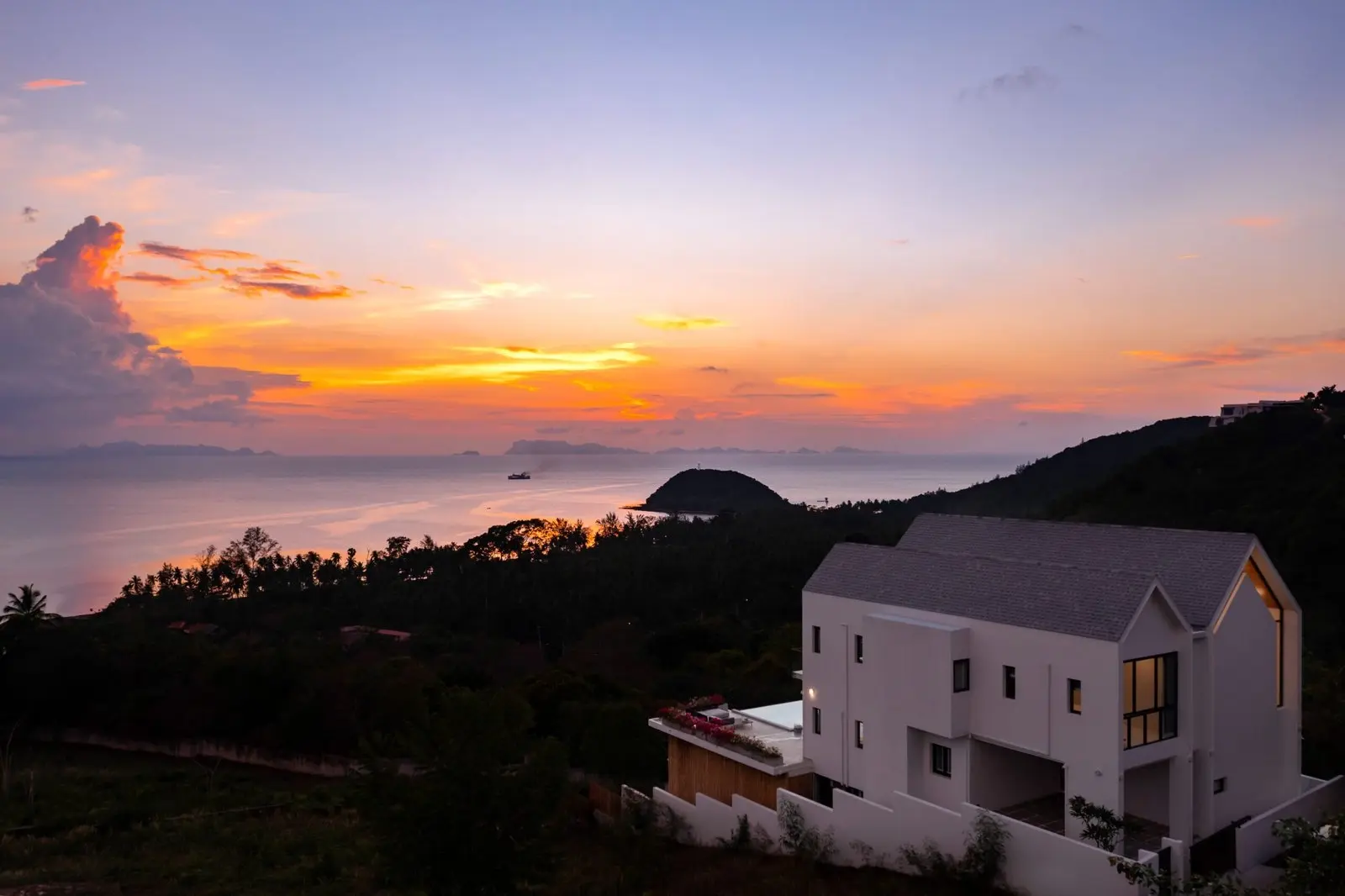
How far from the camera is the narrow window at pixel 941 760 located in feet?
53.8

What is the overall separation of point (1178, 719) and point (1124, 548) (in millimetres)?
3467

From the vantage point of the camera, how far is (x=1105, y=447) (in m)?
107

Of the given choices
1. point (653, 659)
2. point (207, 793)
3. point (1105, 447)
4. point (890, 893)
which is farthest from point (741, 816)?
point (1105, 447)

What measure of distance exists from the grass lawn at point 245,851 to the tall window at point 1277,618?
26.2 feet

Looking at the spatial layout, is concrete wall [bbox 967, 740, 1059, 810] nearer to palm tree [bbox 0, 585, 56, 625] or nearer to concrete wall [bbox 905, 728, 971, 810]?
concrete wall [bbox 905, 728, 971, 810]

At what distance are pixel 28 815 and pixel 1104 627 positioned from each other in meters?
26.7

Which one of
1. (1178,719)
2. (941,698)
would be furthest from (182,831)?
(1178,719)

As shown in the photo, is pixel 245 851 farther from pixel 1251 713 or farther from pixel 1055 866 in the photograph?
pixel 1251 713

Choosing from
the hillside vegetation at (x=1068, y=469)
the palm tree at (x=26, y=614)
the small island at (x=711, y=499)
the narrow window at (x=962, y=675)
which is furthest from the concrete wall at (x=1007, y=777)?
the small island at (x=711, y=499)

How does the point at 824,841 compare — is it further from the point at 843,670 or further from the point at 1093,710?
the point at 1093,710

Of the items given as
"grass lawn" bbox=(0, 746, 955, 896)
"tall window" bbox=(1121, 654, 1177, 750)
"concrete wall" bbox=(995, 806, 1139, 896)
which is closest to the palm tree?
"grass lawn" bbox=(0, 746, 955, 896)

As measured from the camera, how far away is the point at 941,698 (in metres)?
16.0

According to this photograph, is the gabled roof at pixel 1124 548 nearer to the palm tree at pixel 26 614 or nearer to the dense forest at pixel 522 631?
the dense forest at pixel 522 631

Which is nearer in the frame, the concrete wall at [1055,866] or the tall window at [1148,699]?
the concrete wall at [1055,866]
